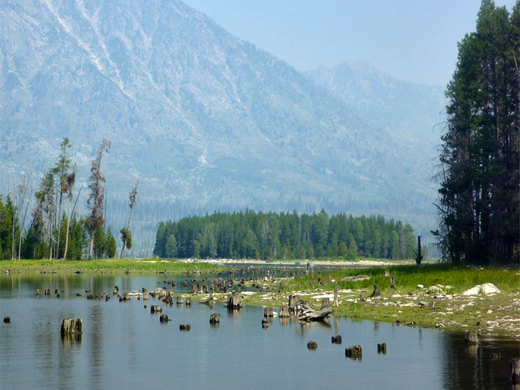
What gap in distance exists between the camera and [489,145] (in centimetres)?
7738

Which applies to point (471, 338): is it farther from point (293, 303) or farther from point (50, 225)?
point (50, 225)

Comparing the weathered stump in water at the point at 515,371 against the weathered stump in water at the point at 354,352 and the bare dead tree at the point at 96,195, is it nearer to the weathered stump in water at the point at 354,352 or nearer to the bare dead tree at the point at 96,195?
the weathered stump in water at the point at 354,352

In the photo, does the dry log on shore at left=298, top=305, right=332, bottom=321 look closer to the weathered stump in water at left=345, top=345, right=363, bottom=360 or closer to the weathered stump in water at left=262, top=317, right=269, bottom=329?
the weathered stump in water at left=262, top=317, right=269, bottom=329

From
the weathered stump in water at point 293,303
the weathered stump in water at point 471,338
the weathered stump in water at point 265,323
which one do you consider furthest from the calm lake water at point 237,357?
the weathered stump in water at point 293,303

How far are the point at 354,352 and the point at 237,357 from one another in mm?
6526

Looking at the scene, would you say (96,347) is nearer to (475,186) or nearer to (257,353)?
(257,353)

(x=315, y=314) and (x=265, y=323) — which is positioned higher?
(x=315, y=314)

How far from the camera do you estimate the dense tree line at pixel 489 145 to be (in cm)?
7312

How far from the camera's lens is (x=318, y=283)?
274 ft

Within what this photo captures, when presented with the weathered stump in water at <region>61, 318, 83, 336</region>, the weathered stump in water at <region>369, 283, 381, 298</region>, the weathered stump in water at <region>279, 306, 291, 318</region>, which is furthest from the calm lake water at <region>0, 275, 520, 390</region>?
the weathered stump in water at <region>369, 283, 381, 298</region>

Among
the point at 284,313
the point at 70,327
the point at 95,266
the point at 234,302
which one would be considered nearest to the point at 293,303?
the point at 284,313

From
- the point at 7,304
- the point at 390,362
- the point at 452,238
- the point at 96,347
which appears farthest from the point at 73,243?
the point at 390,362

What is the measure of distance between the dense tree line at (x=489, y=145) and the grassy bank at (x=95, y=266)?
84436mm

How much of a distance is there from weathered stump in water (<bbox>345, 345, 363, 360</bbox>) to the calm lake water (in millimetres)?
500
